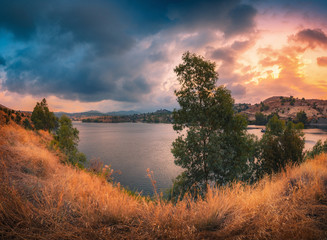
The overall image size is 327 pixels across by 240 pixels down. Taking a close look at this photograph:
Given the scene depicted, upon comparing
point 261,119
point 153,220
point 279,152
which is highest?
point 261,119

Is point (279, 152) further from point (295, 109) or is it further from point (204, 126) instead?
point (295, 109)

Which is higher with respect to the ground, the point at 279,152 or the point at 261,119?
the point at 261,119

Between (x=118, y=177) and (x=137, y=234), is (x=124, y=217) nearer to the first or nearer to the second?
(x=137, y=234)

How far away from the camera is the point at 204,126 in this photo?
47.2ft

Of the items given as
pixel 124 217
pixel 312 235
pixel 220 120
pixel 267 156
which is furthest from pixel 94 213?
pixel 267 156

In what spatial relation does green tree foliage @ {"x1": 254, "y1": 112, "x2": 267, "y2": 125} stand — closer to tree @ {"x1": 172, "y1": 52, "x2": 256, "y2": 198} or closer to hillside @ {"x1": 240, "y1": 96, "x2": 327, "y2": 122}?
hillside @ {"x1": 240, "y1": 96, "x2": 327, "y2": 122}

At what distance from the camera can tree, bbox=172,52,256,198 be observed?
1404 cm

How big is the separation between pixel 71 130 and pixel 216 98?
3212 centimetres

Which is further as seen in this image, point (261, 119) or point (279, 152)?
point (261, 119)

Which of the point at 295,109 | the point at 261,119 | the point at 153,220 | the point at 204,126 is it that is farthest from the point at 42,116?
the point at 295,109

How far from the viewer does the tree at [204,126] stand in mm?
14039

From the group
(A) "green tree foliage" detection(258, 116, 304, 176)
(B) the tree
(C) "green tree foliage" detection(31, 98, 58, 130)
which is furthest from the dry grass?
(C) "green tree foliage" detection(31, 98, 58, 130)

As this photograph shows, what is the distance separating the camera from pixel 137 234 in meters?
3.16

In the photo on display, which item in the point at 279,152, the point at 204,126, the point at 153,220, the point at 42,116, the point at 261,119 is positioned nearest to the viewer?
the point at 153,220
